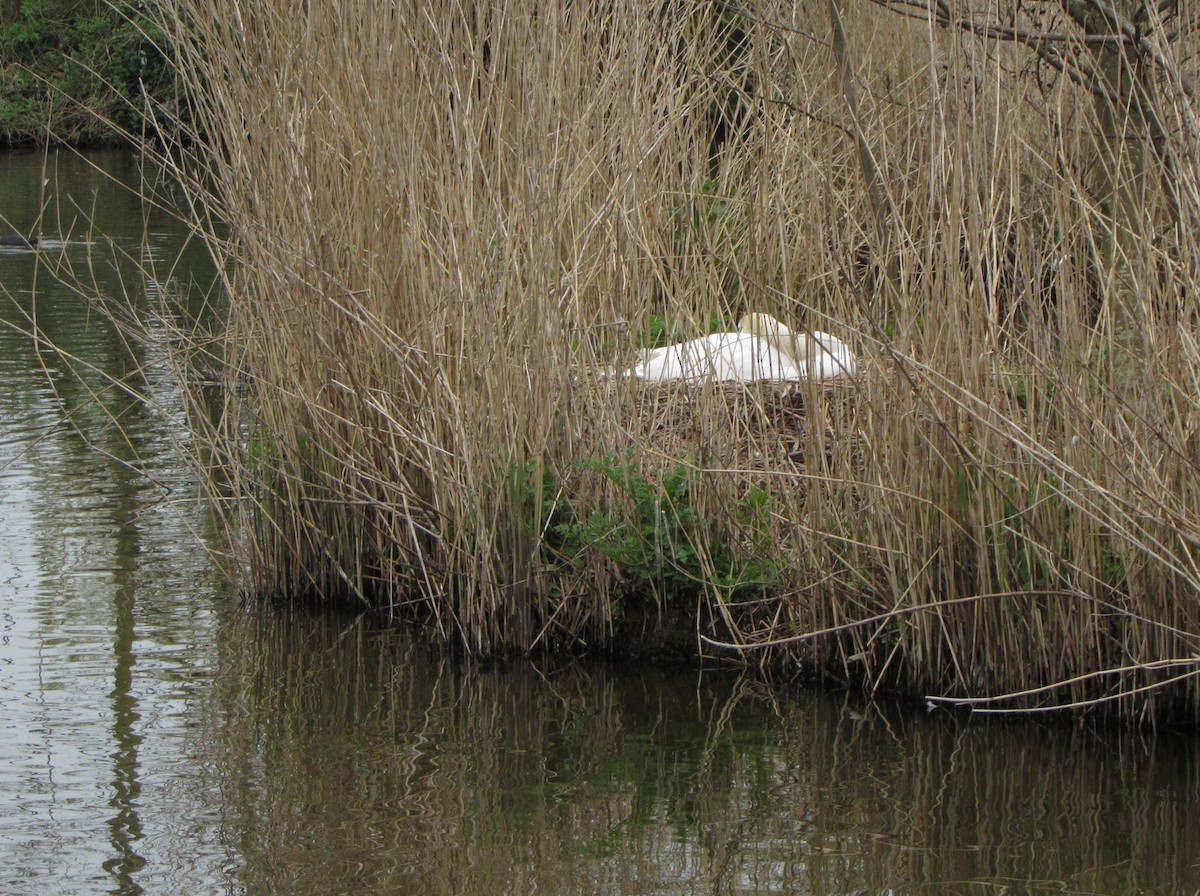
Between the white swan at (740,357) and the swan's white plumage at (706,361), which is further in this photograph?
the swan's white plumage at (706,361)

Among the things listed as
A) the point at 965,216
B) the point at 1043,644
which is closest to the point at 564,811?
the point at 1043,644

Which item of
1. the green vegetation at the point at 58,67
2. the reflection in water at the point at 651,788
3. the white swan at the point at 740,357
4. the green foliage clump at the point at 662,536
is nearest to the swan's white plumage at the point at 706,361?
the white swan at the point at 740,357

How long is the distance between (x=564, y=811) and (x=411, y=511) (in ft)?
4.84

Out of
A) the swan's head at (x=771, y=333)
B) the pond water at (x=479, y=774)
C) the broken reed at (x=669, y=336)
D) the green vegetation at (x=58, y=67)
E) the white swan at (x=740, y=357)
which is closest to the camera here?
the pond water at (x=479, y=774)

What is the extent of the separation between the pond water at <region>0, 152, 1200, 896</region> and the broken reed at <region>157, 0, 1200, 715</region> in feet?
0.75

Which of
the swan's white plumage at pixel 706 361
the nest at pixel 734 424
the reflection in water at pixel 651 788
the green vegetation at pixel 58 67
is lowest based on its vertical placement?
the reflection in water at pixel 651 788

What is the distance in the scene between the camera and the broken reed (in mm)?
4062

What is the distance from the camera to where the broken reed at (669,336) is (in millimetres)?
4062

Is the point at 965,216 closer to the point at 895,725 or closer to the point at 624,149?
the point at 624,149

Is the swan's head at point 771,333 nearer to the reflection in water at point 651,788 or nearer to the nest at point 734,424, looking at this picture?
the nest at point 734,424

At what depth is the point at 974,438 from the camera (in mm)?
4180

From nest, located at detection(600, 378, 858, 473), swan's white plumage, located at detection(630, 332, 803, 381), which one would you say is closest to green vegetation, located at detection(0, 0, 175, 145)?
swan's white plumage, located at detection(630, 332, 803, 381)

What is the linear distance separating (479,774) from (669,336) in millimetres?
1566

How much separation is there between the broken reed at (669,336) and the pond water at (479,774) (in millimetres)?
229
